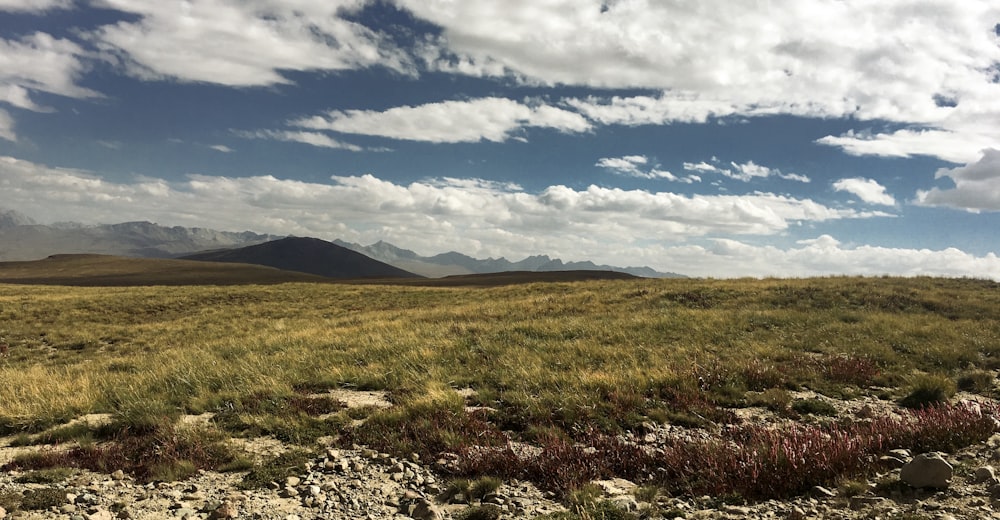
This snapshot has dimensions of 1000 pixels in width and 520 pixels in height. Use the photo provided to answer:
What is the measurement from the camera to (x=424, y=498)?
6.55 metres

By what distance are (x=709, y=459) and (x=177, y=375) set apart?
12918mm

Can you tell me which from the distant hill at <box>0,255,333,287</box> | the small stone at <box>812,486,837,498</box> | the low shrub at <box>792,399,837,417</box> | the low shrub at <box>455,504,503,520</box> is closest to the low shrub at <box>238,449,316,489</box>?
the low shrub at <box>455,504,503,520</box>

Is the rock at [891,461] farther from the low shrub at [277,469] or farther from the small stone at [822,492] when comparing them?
the low shrub at [277,469]

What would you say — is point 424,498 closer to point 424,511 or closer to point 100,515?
point 424,511

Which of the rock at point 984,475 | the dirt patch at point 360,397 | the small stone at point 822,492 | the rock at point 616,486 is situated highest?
the rock at point 984,475

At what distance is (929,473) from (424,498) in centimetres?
631

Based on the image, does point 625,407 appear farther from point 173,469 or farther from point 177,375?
point 177,375

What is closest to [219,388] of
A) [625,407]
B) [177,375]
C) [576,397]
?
[177,375]

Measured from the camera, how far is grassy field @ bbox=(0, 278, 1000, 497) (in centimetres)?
893

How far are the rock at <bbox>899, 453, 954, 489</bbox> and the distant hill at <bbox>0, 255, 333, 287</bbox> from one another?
110091mm

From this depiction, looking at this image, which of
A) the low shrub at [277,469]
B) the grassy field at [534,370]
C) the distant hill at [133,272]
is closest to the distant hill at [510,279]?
the distant hill at [133,272]

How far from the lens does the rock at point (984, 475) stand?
5.85 metres

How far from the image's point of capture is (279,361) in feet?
49.2

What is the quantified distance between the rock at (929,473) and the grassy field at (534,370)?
80 cm
